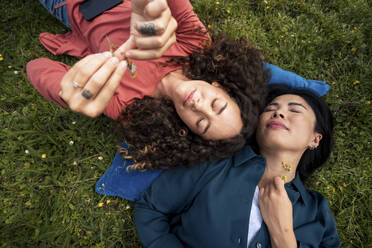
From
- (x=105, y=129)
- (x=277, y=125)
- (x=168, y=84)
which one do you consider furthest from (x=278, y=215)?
(x=105, y=129)

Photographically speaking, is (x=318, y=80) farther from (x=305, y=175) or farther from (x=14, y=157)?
(x=14, y=157)

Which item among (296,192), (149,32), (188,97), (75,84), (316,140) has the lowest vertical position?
(296,192)

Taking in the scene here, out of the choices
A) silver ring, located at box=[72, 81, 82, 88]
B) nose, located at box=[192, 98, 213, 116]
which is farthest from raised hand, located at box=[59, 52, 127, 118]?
nose, located at box=[192, 98, 213, 116]

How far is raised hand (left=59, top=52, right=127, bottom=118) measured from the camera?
4.30 feet

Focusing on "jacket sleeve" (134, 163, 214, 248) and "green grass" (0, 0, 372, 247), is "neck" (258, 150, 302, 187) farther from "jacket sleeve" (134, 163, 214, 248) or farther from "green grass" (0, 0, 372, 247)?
"jacket sleeve" (134, 163, 214, 248)

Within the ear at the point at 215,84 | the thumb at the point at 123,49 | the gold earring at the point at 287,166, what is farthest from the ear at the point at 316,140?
the thumb at the point at 123,49

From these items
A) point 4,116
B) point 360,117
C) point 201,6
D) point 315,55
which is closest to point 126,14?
point 201,6

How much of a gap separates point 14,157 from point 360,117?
16.9ft

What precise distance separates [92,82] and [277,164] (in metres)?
2.40

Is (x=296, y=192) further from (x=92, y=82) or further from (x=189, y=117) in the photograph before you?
(x=92, y=82)

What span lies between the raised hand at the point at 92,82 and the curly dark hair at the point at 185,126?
126 cm

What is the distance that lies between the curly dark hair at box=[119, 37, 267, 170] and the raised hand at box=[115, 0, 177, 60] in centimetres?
114

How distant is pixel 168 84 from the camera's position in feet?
8.80

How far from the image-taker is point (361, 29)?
3738 millimetres
